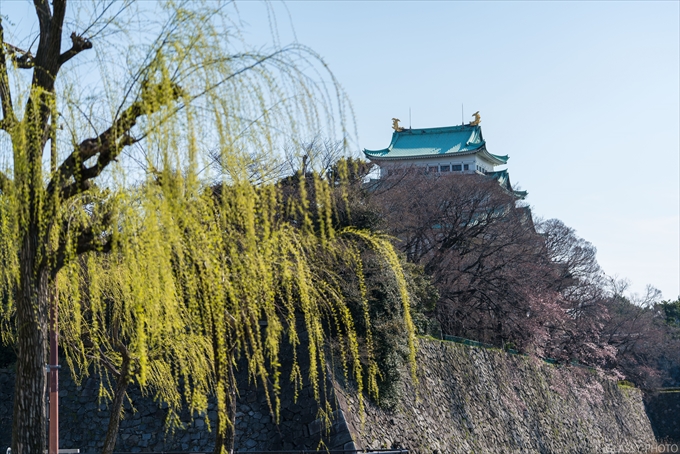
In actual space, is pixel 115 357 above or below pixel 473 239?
below

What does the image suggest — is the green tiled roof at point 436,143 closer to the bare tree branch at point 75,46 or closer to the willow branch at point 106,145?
the bare tree branch at point 75,46

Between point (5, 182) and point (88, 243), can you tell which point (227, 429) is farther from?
point (5, 182)

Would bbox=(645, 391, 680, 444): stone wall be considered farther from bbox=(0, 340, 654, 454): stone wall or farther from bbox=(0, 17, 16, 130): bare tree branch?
bbox=(0, 17, 16, 130): bare tree branch

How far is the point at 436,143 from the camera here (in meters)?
39.2

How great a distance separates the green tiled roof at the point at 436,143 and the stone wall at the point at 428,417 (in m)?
14.8

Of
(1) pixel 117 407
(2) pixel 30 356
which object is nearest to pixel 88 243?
(2) pixel 30 356

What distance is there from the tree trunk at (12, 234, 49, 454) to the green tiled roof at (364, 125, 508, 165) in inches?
1300

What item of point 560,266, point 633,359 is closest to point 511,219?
point 560,266

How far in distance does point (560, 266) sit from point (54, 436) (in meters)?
22.6

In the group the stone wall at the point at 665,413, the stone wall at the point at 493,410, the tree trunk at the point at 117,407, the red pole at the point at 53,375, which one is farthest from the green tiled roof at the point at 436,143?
the red pole at the point at 53,375

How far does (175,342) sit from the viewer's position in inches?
342

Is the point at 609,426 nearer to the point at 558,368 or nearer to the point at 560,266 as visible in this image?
the point at 558,368

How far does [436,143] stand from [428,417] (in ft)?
81.2

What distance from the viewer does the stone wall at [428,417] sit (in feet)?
44.4
